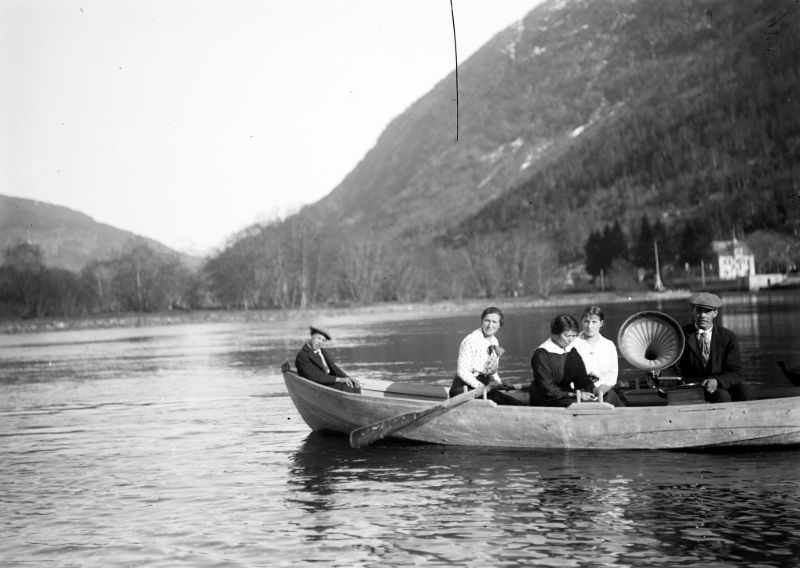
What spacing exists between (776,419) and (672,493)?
→ 3280mm

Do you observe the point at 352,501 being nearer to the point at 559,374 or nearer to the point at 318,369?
the point at 559,374

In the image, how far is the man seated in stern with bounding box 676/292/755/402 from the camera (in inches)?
702

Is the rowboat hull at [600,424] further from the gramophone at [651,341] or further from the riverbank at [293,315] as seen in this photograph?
the riverbank at [293,315]

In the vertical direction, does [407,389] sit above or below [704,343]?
below

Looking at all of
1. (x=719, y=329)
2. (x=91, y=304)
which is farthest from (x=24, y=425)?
(x=91, y=304)

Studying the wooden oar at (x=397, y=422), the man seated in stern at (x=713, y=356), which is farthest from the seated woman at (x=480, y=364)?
the man seated in stern at (x=713, y=356)

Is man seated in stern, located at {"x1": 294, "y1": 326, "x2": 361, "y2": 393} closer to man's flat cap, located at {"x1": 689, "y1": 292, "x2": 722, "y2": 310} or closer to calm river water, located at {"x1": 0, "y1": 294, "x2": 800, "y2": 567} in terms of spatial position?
calm river water, located at {"x1": 0, "y1": 294, "x2": 800, "y2": 567}

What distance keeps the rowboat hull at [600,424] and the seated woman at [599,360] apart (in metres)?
0.53

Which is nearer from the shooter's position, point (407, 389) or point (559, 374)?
point (559, 374)

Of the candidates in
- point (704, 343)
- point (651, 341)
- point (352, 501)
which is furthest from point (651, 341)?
point (352, 501)

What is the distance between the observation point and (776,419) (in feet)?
56.8

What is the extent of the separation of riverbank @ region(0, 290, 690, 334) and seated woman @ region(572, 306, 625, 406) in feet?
319

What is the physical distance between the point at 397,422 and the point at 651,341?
16.0 feet

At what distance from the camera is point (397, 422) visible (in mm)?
19578
